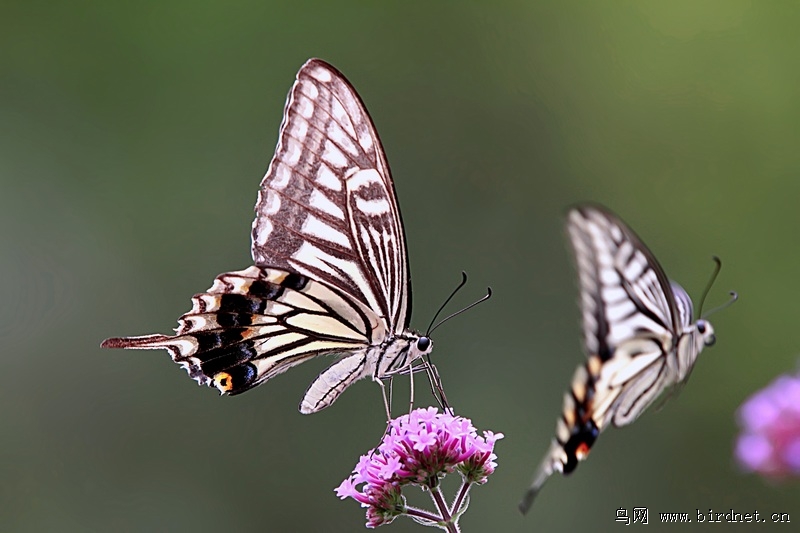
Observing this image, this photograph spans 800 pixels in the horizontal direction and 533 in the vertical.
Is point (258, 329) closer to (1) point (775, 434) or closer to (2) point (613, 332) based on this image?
(2) point (613, 332)

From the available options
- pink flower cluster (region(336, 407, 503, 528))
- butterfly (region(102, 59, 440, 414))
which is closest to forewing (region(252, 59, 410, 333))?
butterfly (region(102, 59, 440, 414))

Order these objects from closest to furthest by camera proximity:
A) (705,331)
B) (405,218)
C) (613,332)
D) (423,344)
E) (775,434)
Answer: (775,434) < (613,332) < (705,331) < (423,344) < (405,218)

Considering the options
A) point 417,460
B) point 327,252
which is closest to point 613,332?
point 417,460

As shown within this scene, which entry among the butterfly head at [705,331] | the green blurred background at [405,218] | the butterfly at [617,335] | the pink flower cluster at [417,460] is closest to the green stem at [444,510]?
the pink flower cluster at [417,460]

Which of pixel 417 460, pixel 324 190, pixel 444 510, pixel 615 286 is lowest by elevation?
pixel 444 510

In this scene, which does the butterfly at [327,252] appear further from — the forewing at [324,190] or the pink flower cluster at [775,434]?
the pink flower cluster at [775,434]

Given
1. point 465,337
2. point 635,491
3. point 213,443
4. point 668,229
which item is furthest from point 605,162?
point 213,443
